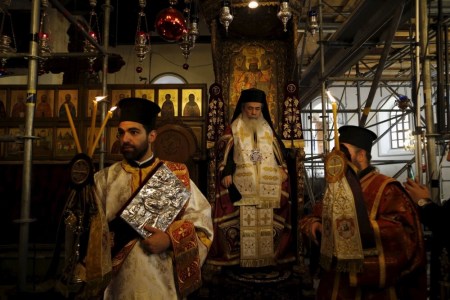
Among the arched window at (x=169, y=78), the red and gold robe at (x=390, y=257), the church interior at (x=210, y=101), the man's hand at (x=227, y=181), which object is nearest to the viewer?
the red and gold robe at (x=390, y=257)

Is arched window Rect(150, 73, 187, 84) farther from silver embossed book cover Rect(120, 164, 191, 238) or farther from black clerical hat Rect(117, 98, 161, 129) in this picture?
silver embossed book cover Rect(120, 164, 191, 238)

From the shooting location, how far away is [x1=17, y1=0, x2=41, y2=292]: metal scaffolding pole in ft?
9.24

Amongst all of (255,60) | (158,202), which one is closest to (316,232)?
(158,202)

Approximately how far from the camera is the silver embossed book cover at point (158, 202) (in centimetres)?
240

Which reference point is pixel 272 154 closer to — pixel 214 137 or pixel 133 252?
pixel 214 137

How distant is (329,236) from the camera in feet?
8.52

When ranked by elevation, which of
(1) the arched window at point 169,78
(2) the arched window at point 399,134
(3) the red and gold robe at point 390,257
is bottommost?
(3) the red and gold robe at point 390,257

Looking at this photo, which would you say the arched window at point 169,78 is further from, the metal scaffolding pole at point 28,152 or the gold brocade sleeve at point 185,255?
the gold brocade sleeve at point 185,255

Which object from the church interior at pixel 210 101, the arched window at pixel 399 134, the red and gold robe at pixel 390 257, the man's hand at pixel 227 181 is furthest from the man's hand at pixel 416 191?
the arched window at pixel 399 134

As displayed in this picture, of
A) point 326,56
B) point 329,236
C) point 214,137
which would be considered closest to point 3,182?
point 214,137

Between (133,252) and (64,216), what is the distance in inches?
20.7

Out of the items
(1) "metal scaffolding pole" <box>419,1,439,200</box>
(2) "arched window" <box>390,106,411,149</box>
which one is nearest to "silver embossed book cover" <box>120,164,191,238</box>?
(1) "metal scaffolding pole" <box>419,1,439,200</box>

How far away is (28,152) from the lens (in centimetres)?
281

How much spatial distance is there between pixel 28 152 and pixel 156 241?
1226mm
